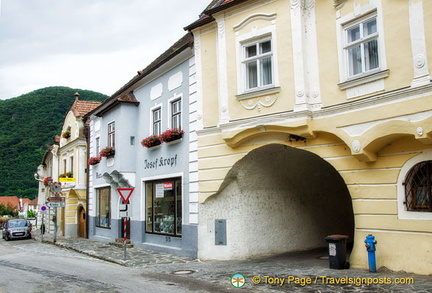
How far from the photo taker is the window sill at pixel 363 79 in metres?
9.90

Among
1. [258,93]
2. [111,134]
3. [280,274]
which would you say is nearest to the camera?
[280,274]

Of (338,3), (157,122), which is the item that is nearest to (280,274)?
(338,3)

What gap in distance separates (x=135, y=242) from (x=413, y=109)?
43.8 feet

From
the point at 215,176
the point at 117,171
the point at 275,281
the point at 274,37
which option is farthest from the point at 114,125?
the point at 275,281

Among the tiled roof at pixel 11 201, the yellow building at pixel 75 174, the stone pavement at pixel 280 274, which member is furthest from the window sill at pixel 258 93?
the tiled roof at pixel 11 201

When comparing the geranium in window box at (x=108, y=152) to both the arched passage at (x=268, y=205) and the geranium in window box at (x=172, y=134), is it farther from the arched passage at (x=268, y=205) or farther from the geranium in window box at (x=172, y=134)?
the arched passage at (x=268, y=205)

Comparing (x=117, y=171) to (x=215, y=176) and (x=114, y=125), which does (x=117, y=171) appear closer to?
(x=114, y=125)

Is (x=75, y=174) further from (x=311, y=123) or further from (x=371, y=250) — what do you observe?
(x=371, y=250)

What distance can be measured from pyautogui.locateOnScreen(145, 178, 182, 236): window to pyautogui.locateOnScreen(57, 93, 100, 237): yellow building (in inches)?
387

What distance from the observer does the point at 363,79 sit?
10.3 m

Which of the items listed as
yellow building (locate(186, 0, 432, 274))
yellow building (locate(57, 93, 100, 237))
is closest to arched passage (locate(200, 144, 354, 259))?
yellow building (locate(186, 0, 432, 274))

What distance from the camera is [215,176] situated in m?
13.9

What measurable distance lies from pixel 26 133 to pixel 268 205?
59282 millimetres

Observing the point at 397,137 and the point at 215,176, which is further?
the point at 215,176
